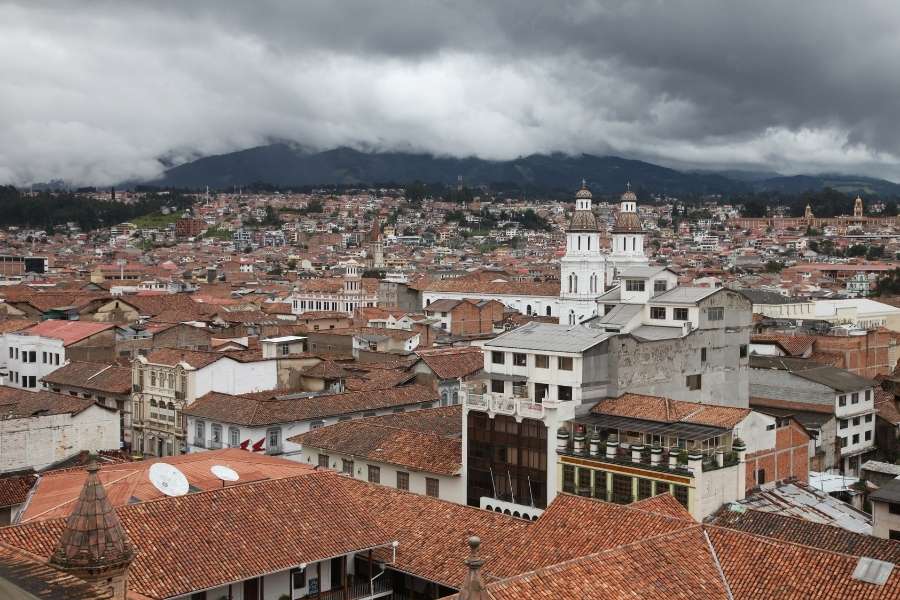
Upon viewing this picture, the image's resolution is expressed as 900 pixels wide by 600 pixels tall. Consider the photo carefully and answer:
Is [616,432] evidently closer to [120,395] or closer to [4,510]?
[4,510]

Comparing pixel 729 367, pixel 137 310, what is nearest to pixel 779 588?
pixel 729 367

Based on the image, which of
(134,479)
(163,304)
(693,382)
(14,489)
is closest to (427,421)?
(693,382)

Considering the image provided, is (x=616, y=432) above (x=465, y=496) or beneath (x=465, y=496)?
above

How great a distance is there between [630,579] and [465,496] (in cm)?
1480

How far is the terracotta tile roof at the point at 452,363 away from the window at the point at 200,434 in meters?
10.8

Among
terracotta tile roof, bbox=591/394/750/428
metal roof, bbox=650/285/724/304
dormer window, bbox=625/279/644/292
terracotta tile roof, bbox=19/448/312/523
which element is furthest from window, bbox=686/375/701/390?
terracotta tile roof, bbox=19/448/312/523

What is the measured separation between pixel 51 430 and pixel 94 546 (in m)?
27.0

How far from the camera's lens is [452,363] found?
157 ft

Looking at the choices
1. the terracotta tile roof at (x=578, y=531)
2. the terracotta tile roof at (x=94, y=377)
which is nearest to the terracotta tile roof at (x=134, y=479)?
A: the terracotta tile roof at (x=578, y=531)

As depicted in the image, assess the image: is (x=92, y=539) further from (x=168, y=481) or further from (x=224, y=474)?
(x=224, y=474)

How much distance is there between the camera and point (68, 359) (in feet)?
176

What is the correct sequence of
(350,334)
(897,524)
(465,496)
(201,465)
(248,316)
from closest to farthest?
1. (897,524)
2. (201,465)
3. (465,496)
4. (350,334)
5. (248,316)

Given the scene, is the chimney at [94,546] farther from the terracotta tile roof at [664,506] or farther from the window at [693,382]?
the window at [693,382]

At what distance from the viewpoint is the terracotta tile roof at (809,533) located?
23.1 meters
